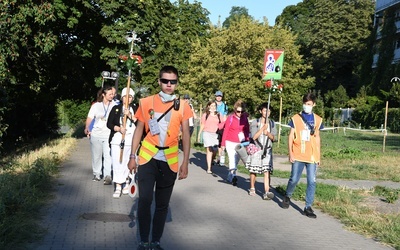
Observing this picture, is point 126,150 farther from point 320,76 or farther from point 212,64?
point 320,76

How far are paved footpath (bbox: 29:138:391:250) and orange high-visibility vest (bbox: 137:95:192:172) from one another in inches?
45.0

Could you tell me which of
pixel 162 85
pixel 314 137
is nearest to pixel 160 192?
pixel 162 85

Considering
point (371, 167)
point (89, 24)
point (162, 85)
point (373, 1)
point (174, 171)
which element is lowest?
point (371, 167)

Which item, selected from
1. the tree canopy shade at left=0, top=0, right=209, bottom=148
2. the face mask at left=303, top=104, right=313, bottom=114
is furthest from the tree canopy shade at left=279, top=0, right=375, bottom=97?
the face mask at left=303, top=104, right=313, bottom=114

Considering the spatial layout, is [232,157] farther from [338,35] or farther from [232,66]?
[338,35]

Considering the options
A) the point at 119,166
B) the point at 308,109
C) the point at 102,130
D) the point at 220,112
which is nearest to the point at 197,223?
the point at 119,166

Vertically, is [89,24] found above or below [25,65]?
above

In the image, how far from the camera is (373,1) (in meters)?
74.7

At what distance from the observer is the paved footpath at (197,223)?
705cm

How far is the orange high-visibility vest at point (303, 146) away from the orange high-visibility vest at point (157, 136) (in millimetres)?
3600

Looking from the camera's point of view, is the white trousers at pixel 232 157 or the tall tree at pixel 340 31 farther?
the tall tree at pixel 340 31

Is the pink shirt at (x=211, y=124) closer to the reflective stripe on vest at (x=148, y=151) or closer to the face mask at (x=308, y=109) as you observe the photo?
the face mask at (x=308, y=109)

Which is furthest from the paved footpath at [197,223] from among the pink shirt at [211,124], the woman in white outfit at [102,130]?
the pink shirt at [211,124]

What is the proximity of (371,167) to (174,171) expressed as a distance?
11630 millimetres
